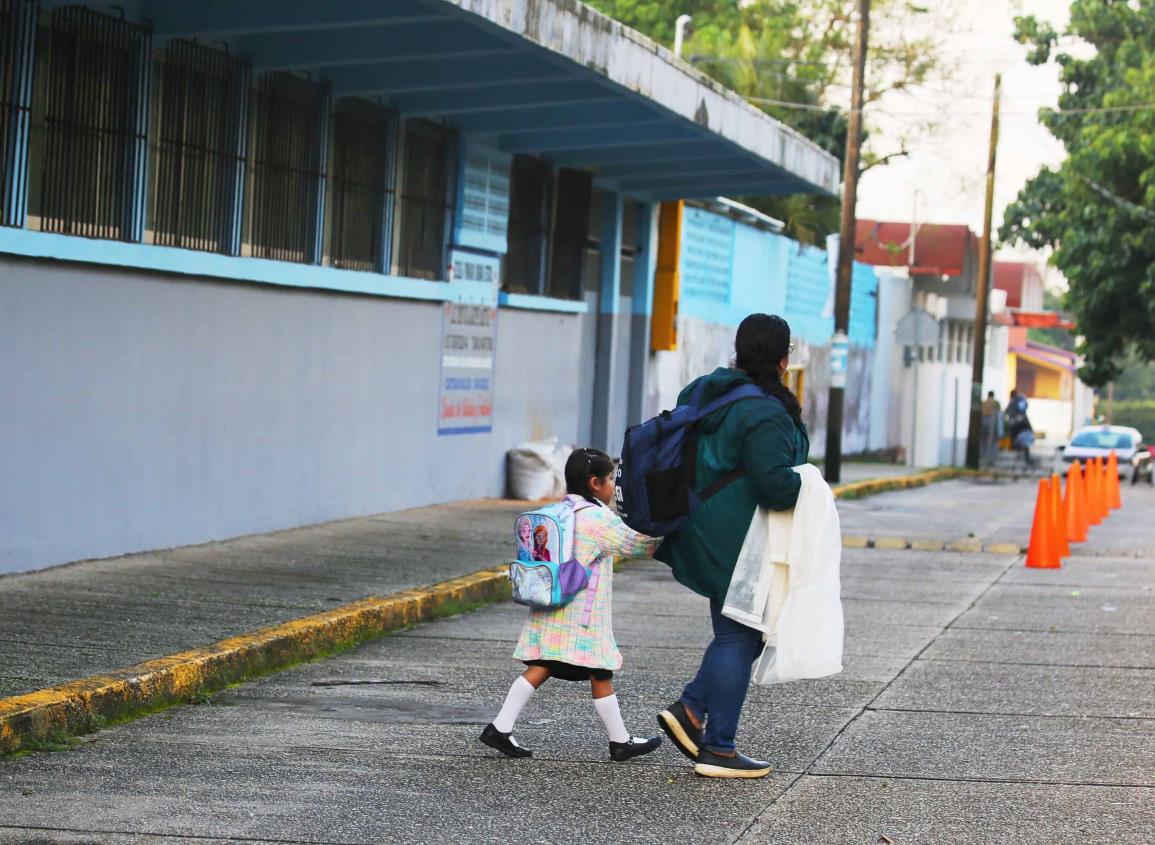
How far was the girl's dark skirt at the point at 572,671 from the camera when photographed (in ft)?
21.7

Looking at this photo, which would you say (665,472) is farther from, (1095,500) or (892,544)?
(1095,500)

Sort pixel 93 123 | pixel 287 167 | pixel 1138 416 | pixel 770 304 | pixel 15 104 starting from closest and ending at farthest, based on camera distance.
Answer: pixel 15 104 → pixel 93 123 → pixel 287 167 → pixel 770 304 → pixel 1138 416

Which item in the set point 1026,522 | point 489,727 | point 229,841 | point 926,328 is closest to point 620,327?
point 1026,522

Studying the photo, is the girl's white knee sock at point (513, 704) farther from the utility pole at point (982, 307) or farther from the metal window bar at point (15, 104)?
the utility pole at point (982, 307)

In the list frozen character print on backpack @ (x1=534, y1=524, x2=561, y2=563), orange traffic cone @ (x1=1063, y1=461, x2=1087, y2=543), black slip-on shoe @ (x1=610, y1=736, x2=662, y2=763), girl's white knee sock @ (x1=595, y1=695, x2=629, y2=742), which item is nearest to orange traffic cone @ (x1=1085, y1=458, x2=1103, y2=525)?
orange traffic cone @ (x1=1063, y1=461, x2=1087, y2=543)

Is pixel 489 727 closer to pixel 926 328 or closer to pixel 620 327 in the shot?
pixel 620 327

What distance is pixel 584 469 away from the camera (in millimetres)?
6641

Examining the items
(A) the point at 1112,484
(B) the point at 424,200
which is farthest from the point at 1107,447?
(B) the point at 424,200

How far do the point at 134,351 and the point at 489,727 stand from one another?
551cm

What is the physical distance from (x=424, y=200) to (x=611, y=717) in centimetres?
995

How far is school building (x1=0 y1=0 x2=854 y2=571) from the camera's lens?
10.7 m

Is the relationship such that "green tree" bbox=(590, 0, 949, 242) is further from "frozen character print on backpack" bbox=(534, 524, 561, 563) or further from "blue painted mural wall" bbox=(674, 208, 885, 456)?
"frozen character print on backpack" bbox=(534, 524, 561, 563)

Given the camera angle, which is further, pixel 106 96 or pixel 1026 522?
pixel 1026 522

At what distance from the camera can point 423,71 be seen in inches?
545
